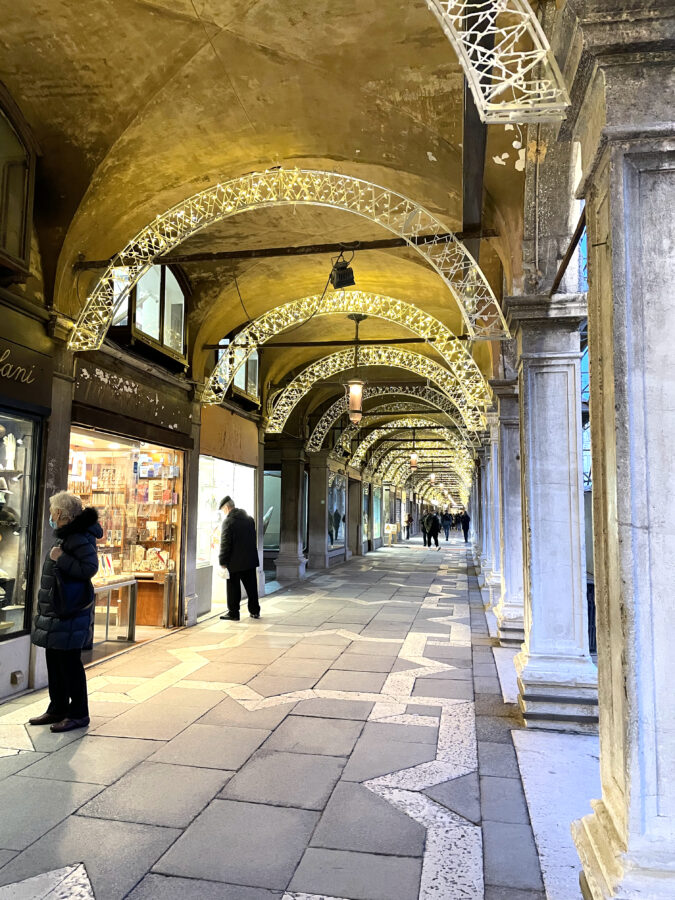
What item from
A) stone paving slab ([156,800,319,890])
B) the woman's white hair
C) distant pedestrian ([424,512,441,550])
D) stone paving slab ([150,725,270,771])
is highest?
the woman's white hair

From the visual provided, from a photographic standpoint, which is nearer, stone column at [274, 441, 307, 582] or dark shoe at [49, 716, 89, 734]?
dark shoe at [49, 716, 89, 734]

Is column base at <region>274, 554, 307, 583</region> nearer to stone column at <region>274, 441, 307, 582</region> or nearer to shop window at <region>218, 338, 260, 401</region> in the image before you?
stone column at <region>274, 441, 307, 582</region>

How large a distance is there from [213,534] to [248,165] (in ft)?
20.1

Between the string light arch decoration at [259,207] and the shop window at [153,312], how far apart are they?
0.18 metres

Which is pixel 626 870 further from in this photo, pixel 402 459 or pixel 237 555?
pixel 402 459

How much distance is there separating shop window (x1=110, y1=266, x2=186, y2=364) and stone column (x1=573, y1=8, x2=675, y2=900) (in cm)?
524

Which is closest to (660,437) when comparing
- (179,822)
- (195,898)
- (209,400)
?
(195,898)

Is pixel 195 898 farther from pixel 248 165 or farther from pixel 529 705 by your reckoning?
pixel 248 165

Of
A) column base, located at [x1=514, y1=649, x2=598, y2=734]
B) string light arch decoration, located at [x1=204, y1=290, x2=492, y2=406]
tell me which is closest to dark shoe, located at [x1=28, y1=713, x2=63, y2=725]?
column base, located at [x1=514, y1=649, x2=598, y2=734]

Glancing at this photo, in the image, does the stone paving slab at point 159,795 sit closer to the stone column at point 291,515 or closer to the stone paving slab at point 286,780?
the stone paving slab at point 286,780

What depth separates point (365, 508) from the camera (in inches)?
998

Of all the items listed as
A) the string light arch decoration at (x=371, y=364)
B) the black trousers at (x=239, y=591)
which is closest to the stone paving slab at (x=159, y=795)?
the black trousers at (x=239, y=591)

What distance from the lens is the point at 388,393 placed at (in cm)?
1620

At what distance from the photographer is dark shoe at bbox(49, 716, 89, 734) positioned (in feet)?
14.9
